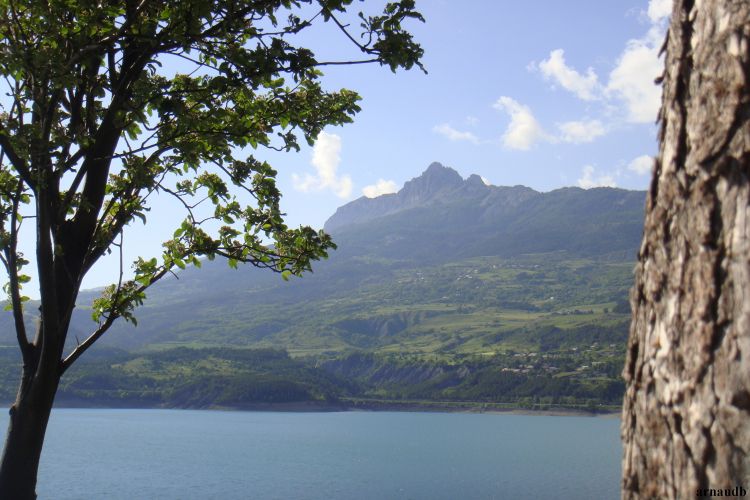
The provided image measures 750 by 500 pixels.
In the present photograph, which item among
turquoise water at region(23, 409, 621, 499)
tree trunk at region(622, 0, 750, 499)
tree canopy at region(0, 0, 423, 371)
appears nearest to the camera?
tree trunk at region(622, 0, 750, 499)

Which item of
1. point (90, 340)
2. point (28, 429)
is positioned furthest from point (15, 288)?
point (28, 429)

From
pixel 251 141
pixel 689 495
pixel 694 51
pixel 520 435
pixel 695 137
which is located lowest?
pixel 520 435

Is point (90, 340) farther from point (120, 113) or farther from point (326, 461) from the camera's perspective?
point (326, 461)

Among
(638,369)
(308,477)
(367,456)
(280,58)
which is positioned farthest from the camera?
(367,456)

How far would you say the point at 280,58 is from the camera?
675 cm

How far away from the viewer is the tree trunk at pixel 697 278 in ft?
6.23

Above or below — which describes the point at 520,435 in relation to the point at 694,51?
below

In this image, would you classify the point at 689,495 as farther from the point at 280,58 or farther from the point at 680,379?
the point at 280,58

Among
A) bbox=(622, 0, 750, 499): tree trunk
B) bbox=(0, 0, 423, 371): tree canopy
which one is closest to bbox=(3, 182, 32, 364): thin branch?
bbox=(0, 0, 423, 371): tree canopy

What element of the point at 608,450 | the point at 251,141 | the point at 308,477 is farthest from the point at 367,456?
the point at 251,141

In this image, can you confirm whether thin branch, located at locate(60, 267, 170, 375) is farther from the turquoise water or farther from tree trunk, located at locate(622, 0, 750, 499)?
the turquoise water

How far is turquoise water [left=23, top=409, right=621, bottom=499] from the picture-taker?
79938 mm

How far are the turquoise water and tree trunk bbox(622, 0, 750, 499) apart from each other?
251 feet

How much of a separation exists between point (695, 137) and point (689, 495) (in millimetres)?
1008
